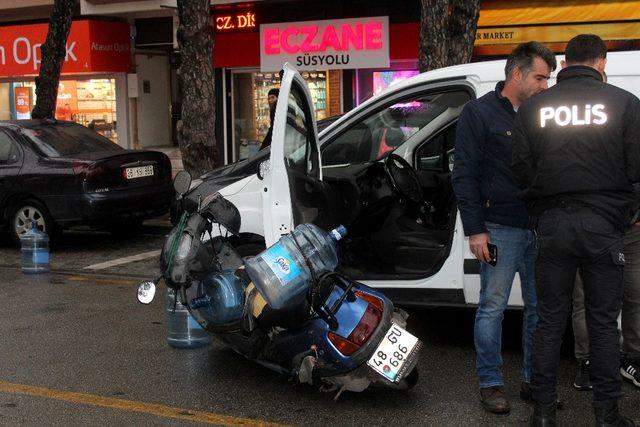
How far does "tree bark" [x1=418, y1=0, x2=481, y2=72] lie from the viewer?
925 centimetres

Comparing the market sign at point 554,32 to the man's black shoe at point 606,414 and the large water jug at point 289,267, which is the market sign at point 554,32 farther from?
the man's black shoe at point 606,414

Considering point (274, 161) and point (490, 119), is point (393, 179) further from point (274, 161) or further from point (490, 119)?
point (490, 119)

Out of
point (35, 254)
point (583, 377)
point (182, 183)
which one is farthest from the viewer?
point (35, 254)

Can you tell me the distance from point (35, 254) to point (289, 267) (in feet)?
17.2

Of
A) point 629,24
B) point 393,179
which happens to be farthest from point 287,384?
point 629,24

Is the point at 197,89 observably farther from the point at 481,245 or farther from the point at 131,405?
the point at 481,245

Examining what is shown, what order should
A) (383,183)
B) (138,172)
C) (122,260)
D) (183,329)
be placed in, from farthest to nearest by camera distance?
(138,172) < (122,260) < (383,183) < (183,329)

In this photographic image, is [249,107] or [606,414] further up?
[249,107]

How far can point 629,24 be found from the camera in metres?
13.3

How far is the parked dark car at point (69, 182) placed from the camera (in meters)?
9.73

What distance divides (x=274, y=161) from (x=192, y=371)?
1.43m

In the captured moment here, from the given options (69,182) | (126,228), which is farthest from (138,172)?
(126,228)

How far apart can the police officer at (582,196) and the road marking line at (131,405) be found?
159 cm

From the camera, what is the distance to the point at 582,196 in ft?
12.8
